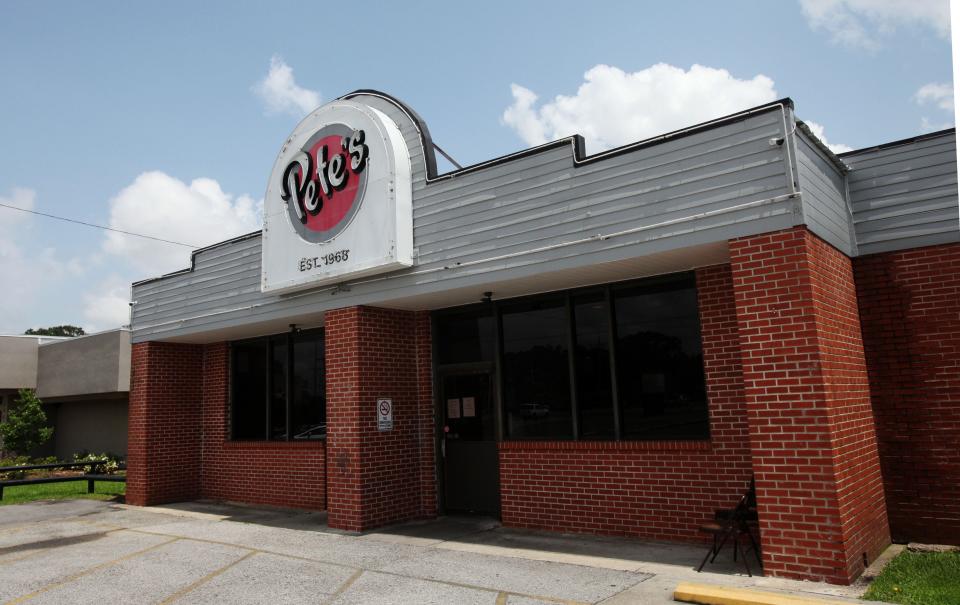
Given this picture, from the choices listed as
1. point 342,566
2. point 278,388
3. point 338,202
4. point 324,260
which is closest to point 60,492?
point 278,388

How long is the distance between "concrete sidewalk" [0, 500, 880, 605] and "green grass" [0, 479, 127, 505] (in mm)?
4927

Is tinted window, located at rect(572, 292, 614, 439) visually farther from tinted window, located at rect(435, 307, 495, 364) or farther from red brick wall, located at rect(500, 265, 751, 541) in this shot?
tinted window, located at rect(435, 307, 495, 364)

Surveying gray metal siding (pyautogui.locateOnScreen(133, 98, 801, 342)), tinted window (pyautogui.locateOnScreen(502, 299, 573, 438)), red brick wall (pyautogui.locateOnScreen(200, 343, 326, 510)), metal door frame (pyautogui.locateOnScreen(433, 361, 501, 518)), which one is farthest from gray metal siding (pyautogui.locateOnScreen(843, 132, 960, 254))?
red brick wall (pyautogui.locateOnScreen(200, 343, 326, 510))

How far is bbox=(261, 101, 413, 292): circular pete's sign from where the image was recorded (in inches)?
379

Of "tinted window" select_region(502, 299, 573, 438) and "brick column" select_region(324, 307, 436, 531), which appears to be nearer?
"tinted window" select_region(502, 299, 573, 438)

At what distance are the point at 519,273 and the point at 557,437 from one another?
7.87 feet

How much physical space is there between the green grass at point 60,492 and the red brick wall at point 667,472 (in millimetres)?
11003

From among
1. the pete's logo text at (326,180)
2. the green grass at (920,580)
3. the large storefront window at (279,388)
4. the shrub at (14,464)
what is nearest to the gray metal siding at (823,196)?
the green grass at (920,580)

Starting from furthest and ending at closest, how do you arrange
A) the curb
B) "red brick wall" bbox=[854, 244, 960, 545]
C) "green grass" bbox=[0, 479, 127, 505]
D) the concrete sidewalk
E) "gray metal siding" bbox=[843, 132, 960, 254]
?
"green grass" bbox=[0, 479, 127, 505]
"gray metal siding" bbox=[843, 132, 960, 254]
"red brick wall" bbox=[854, 244, 960, 545]
the concrete sidewalk
the curb

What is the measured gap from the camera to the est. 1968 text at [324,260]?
10.1 metres

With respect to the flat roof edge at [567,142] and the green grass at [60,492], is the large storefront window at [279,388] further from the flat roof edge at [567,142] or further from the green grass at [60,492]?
the green grass at [60,492]

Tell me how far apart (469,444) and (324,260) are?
11.6 ft

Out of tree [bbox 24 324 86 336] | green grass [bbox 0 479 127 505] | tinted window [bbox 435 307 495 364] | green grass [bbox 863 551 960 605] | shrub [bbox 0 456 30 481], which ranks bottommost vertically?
green grass [bbox 863 551 960 605]

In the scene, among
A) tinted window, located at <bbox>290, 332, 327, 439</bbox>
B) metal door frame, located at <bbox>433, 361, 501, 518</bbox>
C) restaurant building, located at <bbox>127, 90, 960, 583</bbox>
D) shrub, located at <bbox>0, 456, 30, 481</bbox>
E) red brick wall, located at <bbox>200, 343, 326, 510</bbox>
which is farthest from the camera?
shrub, located at <bbox>0, 456, 30, 481</bbox>
